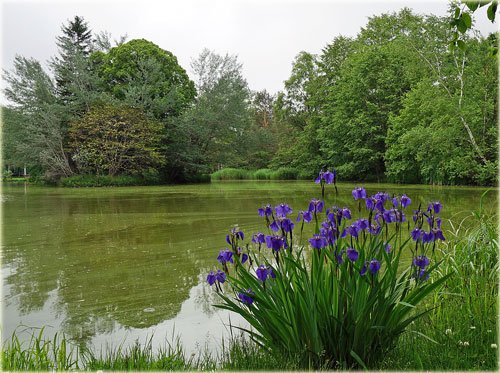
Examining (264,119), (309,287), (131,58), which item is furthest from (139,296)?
(264,119)

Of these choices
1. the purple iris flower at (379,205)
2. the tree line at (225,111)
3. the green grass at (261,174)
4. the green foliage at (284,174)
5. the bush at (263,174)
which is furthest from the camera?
the bush at (263,174)

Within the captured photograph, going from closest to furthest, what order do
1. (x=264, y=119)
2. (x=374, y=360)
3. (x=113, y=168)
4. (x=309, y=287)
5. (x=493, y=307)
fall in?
(x=309, y=287)
(x=374, y=360)
(x=493, y=307)
(x=113, y=168)
(x=264, y=119)

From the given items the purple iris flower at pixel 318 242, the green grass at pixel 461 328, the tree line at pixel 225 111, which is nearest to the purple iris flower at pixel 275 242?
the purple iris flower at pixel 318 242

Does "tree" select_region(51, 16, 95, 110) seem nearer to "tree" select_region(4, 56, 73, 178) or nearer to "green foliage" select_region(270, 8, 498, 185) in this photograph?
"tree" select_region(4, 56, 73, 178)

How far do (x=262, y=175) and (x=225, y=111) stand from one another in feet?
26.8

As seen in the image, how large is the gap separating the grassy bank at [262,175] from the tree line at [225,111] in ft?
3.85

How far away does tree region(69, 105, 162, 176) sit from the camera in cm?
2570

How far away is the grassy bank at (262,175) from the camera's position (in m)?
36.1

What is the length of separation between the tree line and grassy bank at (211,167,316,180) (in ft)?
3.85

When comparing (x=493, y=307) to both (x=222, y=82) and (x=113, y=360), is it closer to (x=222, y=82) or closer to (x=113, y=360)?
(x=113, y=360)

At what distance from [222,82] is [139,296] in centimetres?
2782

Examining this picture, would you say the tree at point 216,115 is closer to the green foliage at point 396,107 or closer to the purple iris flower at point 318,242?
the green foliage at point 396,107

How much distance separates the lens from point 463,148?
1870cm

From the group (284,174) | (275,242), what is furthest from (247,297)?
(284,174)
